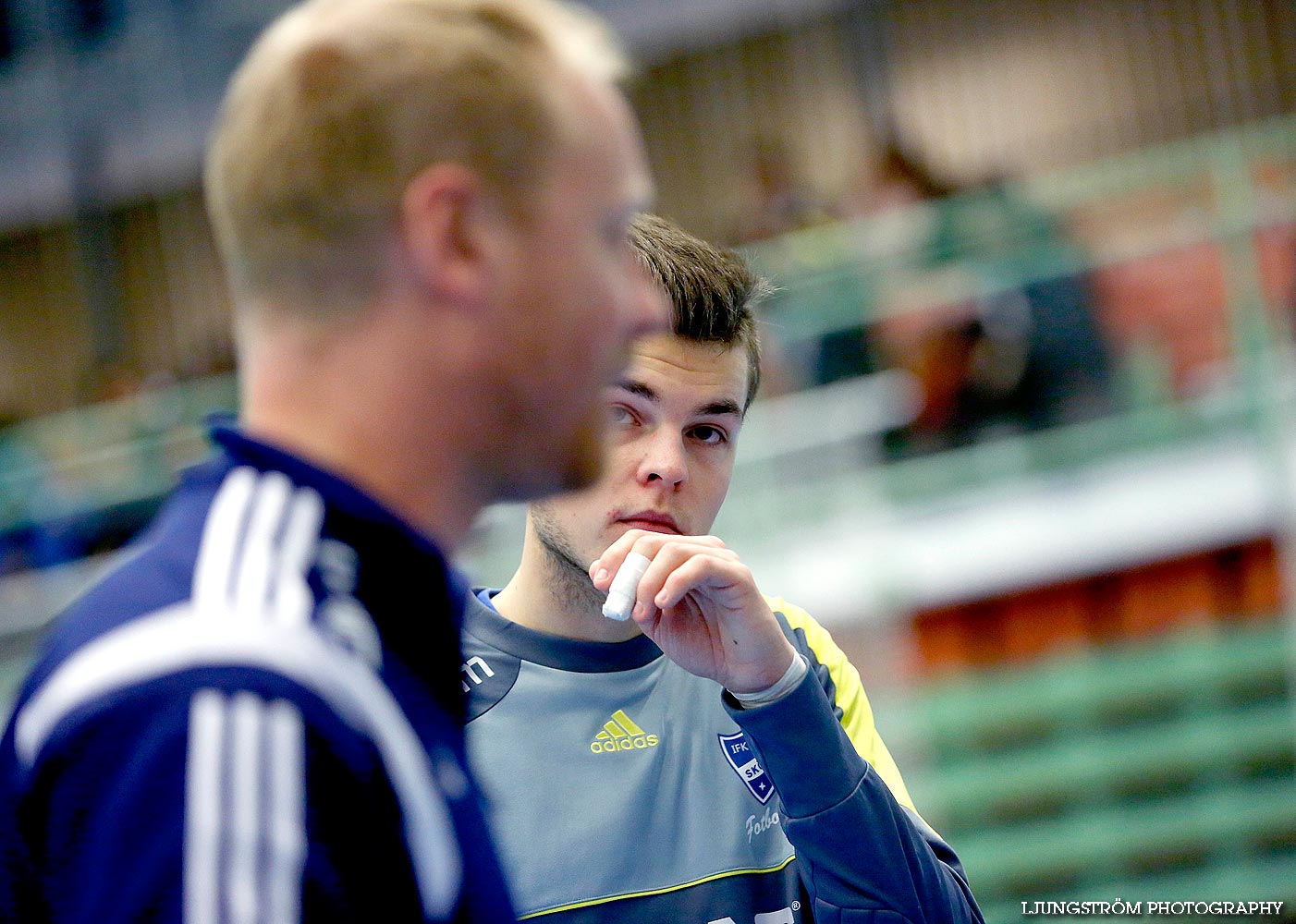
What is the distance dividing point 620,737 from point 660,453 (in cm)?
38

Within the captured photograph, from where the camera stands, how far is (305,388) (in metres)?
0.85

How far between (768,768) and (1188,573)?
3.57 metres

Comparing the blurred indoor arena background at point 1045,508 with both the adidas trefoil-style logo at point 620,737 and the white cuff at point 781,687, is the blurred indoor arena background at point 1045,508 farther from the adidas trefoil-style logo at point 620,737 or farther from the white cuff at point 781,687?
the white cuff at point 781,687

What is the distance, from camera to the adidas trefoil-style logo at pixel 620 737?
1615 millimetres

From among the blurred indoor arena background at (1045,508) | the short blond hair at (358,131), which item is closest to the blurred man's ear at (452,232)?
the short blond hair at (358,131)

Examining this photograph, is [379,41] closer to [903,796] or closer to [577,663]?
[577,663]

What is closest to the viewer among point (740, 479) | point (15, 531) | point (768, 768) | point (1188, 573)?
point (768, 768)

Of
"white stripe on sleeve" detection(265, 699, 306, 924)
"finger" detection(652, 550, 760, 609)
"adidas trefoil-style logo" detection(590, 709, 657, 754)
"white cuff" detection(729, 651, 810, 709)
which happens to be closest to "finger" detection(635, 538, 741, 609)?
"finger" detection(652, 550, 760, 609)

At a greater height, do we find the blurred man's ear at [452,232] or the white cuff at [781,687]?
the blurred man's ear at [452,232]

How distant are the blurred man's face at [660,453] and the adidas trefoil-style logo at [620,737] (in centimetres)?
21

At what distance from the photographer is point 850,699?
1.77 metres

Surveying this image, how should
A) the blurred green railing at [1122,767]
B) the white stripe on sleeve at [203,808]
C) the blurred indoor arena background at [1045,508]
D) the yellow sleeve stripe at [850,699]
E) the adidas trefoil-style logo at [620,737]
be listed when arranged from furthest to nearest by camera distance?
the blurred green railing at [1122,767], the blurred indoor arena background at [1045,508], the yellow sleeve stripe at [850,699], the adidas trefoil-style logo at [620,737], the white stripe on sleeve at [203,808]

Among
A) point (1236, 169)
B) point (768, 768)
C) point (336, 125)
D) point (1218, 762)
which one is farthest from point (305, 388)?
point (1218, 762)

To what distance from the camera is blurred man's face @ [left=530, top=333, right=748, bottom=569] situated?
5.51 ft
